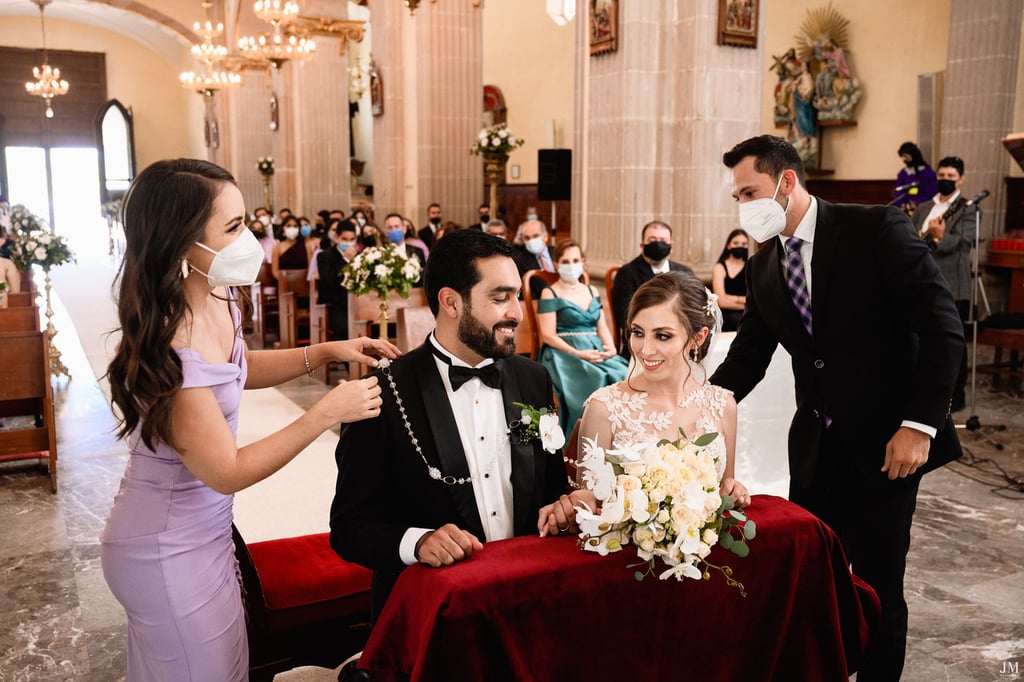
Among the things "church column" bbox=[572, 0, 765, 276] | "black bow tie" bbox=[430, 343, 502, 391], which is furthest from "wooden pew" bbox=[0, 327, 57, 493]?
"church column" bbox=[572, 0, 765, 276]

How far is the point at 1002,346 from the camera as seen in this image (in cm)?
804

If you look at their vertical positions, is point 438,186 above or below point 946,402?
above

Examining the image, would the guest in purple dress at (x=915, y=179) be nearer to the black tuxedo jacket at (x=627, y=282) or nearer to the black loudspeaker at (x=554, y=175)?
the black loudspeaker at (x=554, y=175)

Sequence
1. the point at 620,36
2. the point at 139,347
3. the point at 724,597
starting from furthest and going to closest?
the point at 620,36, the point at 724,597, the point at 139,347

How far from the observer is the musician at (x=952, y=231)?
798cm

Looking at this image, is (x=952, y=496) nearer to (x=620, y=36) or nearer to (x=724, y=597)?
(x=724, y=597)

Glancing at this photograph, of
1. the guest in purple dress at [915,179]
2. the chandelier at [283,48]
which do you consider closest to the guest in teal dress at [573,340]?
the guest in purple dress at [915,179]

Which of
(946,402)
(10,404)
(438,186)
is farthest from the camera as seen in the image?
(438,186)

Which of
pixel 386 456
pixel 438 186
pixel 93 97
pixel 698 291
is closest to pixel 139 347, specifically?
pixel 386 456

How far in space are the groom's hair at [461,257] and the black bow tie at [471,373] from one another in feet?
0.47

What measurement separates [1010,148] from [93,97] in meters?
32.6

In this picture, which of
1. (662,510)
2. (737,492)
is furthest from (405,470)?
(737,492)

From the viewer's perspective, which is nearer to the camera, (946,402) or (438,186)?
(946,402)

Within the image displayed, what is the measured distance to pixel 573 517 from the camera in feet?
7.25
